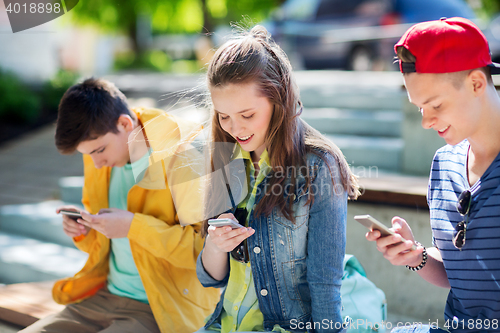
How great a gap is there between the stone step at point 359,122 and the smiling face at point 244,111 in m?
3.16

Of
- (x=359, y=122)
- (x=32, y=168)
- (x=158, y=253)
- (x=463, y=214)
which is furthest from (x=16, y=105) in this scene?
(x=463, y=214)

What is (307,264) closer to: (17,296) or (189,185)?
(189,185)

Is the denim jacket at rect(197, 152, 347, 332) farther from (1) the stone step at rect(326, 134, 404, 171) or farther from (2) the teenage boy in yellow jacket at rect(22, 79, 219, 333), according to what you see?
(1) the stone step at rect(326, 134, 404, 171)

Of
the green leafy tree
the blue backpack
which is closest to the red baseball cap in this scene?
→ the blue backpack

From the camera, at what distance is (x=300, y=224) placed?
171 cm

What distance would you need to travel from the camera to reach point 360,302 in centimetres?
191

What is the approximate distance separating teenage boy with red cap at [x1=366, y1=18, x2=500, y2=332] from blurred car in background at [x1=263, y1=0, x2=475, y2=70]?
6248mm

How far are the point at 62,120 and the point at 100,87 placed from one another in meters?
0.24

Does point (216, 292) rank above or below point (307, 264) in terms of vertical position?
below

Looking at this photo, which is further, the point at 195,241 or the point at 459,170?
the point at 195,241

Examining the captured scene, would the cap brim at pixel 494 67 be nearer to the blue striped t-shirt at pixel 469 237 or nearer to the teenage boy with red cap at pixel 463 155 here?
the teenage boy with red cap at pixel 463 155

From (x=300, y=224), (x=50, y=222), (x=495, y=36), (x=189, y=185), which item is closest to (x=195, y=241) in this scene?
(x=189, y=185)

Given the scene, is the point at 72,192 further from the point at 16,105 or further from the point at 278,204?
the point at 16,105

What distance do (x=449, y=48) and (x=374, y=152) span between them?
2.79 m
